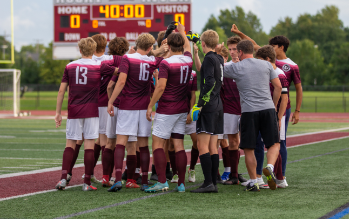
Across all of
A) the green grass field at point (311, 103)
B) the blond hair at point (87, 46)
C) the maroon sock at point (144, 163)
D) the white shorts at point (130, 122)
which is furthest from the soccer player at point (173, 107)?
the green grass field at point (311, 103)

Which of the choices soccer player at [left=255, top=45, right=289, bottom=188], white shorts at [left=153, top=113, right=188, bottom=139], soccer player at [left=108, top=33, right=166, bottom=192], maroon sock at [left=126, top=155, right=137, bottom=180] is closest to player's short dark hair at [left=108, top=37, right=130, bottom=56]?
soccer player at [left=108, top=33, right=166, bottom=192]

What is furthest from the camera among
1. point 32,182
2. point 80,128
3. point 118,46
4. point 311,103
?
point 311,103

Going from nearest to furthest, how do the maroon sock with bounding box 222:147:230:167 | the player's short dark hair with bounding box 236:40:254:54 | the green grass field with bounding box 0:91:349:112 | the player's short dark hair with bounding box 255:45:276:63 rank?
the player's short dark hair with bounding box 236:40:254:54, the player's short dark hair with bounding box 255:45:276:63, the maroon sock with bounding box 222:147:230:167, the green grass field with bounding box 0:91:349:112

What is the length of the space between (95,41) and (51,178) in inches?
85.6

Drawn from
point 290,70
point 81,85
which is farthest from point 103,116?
point 290,70

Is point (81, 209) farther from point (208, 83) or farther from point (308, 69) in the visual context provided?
point (308, 69)

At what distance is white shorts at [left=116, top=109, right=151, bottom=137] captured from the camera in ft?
19.6

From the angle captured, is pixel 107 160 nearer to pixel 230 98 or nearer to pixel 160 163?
pixel 160 163

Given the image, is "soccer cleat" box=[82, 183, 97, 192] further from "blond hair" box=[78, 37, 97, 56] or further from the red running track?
"blond hair" box=[78, 37, 97, 56]

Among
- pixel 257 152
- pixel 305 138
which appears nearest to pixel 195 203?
pixel 257 152

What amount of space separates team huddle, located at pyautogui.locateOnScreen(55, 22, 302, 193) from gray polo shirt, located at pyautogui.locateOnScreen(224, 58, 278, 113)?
1cm

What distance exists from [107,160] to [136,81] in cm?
120

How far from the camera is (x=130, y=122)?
5992 mm

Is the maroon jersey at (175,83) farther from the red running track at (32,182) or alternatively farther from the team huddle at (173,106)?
the red running track at (32,182)
